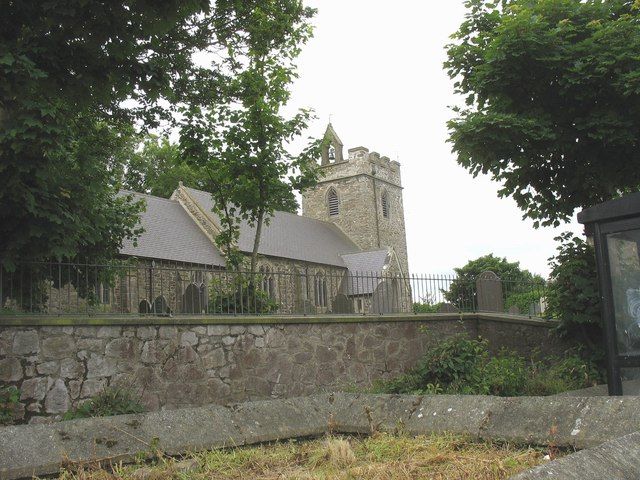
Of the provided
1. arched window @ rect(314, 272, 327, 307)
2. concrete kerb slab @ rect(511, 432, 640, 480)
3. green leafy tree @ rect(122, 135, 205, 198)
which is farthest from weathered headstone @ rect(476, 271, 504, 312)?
green leafy tree @ rect(122, 135, 205, 198)

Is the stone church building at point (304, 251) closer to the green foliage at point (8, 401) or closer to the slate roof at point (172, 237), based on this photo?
the slate roof at point (172, 237)

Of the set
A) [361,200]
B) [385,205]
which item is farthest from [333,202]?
[385,205]

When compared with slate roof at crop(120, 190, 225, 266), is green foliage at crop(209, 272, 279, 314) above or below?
below

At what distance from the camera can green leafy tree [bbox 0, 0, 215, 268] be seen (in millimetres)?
5117

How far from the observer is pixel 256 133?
14.3 metres

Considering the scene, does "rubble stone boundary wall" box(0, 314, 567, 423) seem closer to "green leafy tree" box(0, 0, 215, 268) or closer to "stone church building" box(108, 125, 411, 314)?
"stone church building" box(108, 125, 411, 314)

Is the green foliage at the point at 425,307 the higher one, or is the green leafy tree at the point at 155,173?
the green leafy tree at the point at 155,173

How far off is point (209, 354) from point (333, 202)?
146ft

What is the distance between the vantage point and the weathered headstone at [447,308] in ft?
48.4

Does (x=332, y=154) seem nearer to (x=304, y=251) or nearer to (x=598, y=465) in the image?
(x=304, y=251)

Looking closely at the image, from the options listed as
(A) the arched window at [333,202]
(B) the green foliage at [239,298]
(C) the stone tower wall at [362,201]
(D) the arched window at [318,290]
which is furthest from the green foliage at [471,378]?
(A) the arched window at [333,202]

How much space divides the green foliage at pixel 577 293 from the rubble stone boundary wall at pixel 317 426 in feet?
29.4

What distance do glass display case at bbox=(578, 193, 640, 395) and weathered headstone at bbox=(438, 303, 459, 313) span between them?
7.27 metres

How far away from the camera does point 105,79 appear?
17.6 ft
